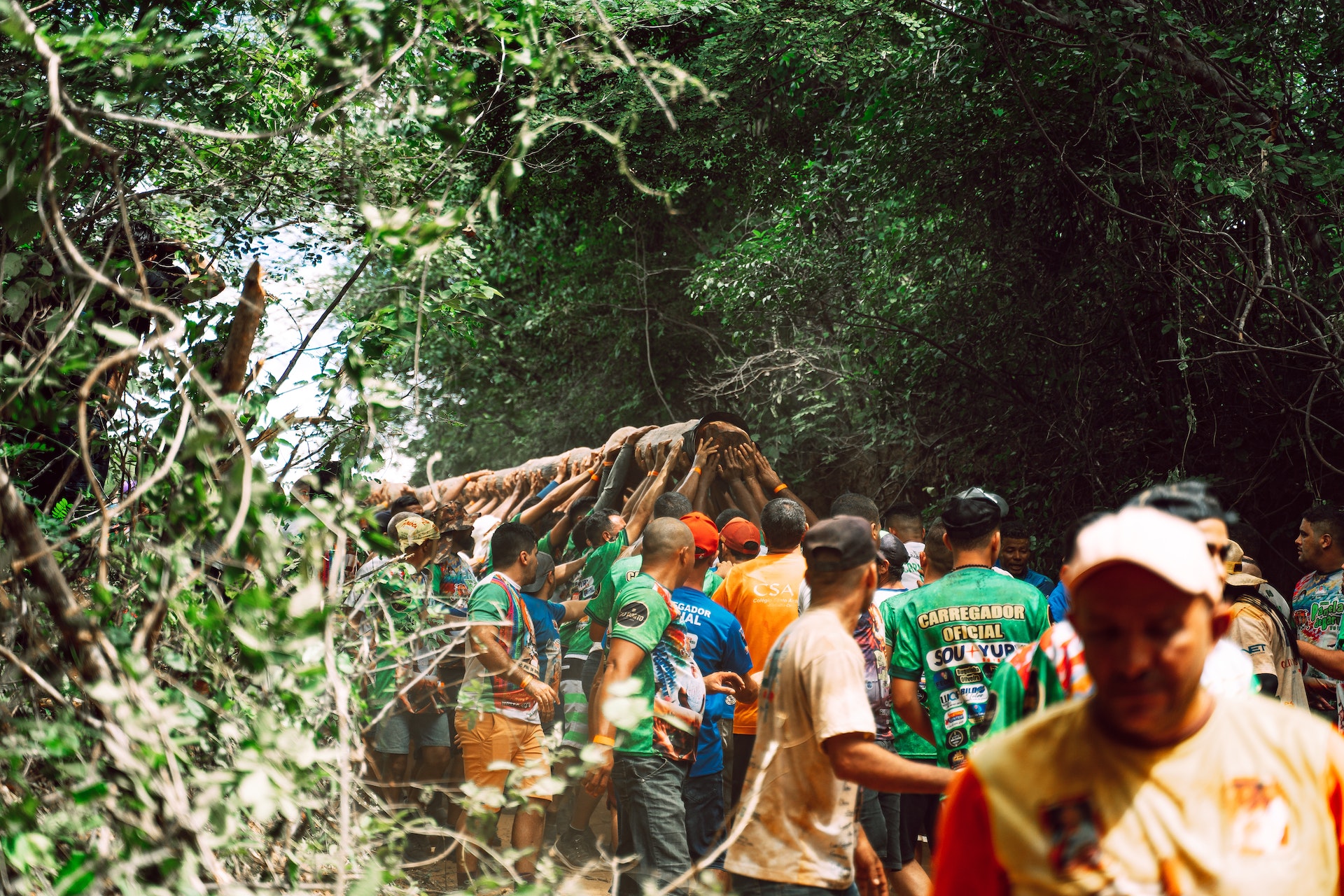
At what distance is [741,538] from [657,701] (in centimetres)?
177

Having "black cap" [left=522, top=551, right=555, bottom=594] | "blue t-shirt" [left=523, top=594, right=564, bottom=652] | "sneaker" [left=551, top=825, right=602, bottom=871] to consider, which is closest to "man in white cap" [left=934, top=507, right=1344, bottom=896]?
"blue t-shirt" [left=523, top=594, right=564, bottom=652]

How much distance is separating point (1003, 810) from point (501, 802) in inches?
53.6

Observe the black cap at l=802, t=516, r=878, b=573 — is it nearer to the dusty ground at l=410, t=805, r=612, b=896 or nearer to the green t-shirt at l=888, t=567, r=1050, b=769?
the green t-shirt at l=888, t=567, r=1050, b=769

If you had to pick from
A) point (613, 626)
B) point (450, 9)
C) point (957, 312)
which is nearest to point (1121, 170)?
point (957, 312)

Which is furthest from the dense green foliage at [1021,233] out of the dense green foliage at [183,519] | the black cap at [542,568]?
the black cap at [542,568]

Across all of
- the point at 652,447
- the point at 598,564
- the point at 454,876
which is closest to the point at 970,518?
the point at 598,564

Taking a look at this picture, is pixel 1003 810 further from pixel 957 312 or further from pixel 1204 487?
pixel 957 312

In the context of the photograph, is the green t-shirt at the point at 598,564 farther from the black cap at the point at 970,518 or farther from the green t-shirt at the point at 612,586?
the black cap at the point at 970,518

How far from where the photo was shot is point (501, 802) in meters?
2.62

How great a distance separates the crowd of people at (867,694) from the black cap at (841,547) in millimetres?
11

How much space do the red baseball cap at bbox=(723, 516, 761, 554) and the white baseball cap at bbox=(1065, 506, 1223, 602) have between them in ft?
15.5

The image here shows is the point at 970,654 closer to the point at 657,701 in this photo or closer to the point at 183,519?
the point at 657,701

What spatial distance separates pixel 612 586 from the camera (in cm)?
622

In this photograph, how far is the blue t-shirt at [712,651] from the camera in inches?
205
